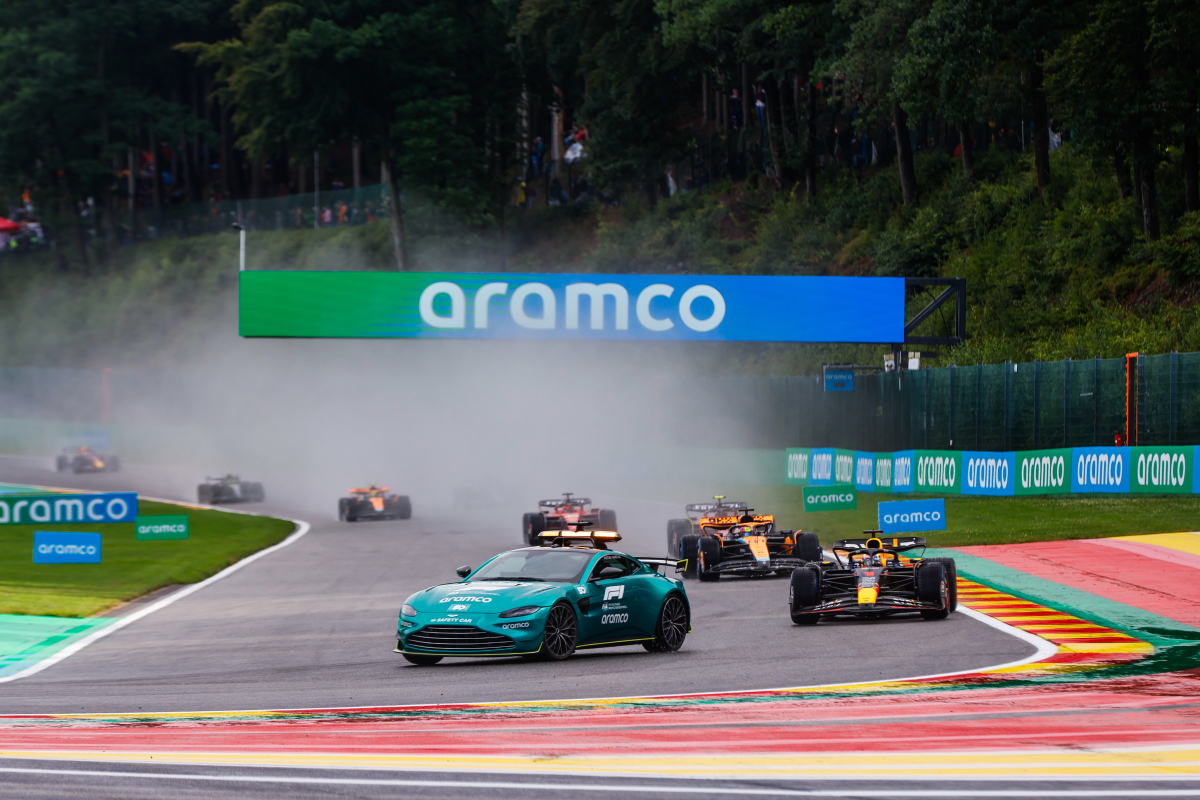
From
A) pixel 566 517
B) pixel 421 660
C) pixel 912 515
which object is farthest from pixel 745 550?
pixel 421 660

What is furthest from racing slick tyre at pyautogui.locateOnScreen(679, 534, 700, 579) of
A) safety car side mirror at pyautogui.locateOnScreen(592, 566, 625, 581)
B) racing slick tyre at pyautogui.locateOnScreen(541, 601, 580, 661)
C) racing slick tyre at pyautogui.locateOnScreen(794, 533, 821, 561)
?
racing slick tyre at pyautogui.locateOnScreen(541, 601, 580, 661)

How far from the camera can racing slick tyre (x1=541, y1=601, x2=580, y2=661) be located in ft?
46.1

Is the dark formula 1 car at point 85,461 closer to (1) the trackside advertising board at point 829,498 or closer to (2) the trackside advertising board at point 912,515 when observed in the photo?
(1) the trackside advertising board at point 829,498

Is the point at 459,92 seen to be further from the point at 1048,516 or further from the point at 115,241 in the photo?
the point at 1048,516

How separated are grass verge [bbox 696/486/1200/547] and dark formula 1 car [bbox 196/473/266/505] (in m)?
19.0

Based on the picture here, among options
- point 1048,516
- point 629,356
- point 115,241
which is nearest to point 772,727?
point 1048,516

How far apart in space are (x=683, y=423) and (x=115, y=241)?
4540cm

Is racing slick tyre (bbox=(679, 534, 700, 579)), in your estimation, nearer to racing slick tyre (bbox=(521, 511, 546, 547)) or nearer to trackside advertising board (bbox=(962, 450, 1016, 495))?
racing slick tyre (bbox=(521, 511, 546, 547))

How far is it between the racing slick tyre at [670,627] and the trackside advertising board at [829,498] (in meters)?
14.9

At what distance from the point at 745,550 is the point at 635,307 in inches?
544

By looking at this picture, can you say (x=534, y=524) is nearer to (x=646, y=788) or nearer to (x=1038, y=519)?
(x=1038, y=519)

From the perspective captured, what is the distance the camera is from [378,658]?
1465 centimetres

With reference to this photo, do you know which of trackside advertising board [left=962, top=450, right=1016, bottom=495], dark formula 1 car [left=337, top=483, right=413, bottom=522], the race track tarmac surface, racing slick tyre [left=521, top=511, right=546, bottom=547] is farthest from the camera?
dark formula 1 car [left=337, top=483, right=413, bottom=522]

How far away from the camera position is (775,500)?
3897 centimetres
